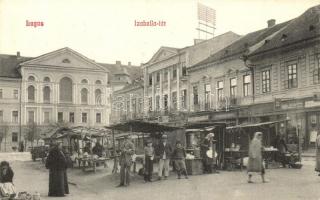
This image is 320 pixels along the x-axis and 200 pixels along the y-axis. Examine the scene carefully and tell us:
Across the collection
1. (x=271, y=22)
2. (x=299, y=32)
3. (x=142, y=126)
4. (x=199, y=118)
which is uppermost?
(x=271, y=22)

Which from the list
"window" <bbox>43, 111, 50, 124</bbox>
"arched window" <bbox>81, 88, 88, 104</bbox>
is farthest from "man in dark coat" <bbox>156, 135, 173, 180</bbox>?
"arched window" <bbox>81, 88, 88, 104</bbox>

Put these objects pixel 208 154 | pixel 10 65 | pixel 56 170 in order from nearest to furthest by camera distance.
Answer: pixel 56 170 < pixel 208 154 < pixel 10 65

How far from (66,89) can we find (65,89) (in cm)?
21

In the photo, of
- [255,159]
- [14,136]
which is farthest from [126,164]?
[14,136]

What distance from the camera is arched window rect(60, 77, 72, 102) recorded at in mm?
63750

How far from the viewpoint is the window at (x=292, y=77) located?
83.5 feet

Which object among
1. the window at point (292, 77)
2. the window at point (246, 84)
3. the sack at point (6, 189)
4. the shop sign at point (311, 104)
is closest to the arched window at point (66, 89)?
the window at point (246, 84)

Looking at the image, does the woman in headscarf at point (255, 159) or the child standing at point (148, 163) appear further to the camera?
the child standing at point (148, 163)

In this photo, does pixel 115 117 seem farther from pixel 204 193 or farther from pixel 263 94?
pixel 204 193

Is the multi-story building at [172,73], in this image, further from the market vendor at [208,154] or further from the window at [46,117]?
the window at [46,117]

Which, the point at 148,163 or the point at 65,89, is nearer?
the point at 148,163

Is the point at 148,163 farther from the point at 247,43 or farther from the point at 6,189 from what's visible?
the point at 247,43

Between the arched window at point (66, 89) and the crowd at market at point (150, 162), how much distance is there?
47.0 metres

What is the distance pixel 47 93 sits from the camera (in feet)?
206
